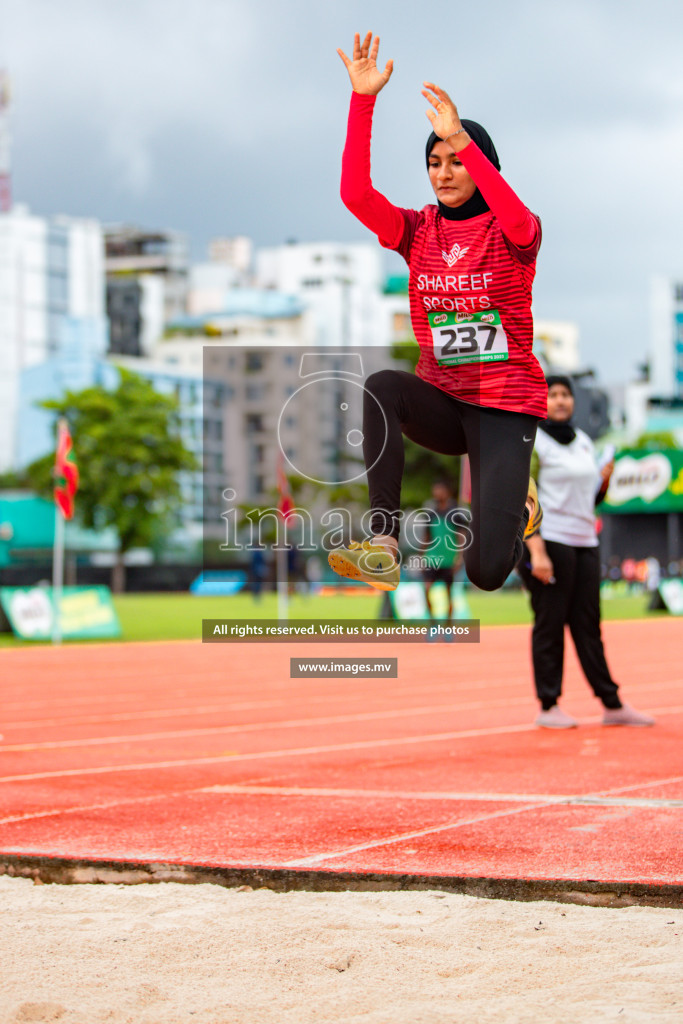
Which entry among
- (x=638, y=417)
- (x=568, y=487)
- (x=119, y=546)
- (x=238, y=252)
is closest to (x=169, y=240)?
(x=238, y=252)

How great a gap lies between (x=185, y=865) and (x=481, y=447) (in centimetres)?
191

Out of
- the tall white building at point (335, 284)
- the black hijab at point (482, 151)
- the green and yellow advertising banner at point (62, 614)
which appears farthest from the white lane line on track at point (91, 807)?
the tall white building at point (335, 284)

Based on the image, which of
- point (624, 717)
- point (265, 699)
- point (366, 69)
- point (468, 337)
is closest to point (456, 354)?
point (468, 337)

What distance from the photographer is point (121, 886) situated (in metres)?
4.32

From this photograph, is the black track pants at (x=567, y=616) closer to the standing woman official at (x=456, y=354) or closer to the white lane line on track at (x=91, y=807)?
the white lane line on track at (x=91, y=807)

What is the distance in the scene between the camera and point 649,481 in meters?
54.5

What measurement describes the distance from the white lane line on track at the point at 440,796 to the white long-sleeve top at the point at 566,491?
2714 millimetres

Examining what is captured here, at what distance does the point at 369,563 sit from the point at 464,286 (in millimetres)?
1114

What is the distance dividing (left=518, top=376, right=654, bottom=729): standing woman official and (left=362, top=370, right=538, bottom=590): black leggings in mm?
3080

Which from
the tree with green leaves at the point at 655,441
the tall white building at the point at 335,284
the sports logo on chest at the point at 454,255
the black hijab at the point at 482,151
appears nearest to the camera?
the black hijab at the point at 482,151

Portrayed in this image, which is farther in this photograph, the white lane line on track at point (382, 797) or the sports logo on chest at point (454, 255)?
the white lane line on track at point (382, 797)

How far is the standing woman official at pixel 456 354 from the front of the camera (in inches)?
189

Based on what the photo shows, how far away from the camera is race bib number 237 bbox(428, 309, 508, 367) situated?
488 cm

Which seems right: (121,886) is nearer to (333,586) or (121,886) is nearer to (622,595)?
(622,595)
